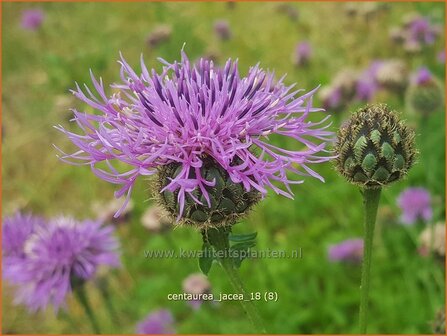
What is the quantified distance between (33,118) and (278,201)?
3.32 metres

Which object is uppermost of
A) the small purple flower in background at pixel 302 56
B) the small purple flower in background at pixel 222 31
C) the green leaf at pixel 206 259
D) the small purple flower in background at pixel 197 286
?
the small purple flower in background at pixel 222 31

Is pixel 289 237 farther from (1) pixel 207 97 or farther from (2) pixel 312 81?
(1) pixel 207 97

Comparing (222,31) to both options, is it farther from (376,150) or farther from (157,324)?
(376,150)

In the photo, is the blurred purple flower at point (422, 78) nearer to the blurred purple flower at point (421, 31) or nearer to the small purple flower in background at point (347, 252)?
the blurred purple flower at point (421, 31)

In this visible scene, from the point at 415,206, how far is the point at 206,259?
2.10 m

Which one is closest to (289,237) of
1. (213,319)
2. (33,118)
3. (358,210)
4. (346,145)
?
(358,210)

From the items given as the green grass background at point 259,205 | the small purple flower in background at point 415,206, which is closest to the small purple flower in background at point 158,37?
the green grass background at point 259,205

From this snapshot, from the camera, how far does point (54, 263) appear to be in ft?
9.02

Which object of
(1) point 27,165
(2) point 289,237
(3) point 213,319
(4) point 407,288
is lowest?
(3) point 213,319

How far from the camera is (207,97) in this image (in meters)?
1.69

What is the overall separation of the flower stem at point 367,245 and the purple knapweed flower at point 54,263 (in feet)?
4.92

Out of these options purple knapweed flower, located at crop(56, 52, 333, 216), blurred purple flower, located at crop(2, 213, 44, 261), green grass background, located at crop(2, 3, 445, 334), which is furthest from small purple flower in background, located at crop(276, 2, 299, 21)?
purple knapweed flower, located at crop(56, 52, 333, 216)

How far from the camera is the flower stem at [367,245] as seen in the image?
1.75 meters

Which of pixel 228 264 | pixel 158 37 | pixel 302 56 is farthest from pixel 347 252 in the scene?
pixel 158 37
